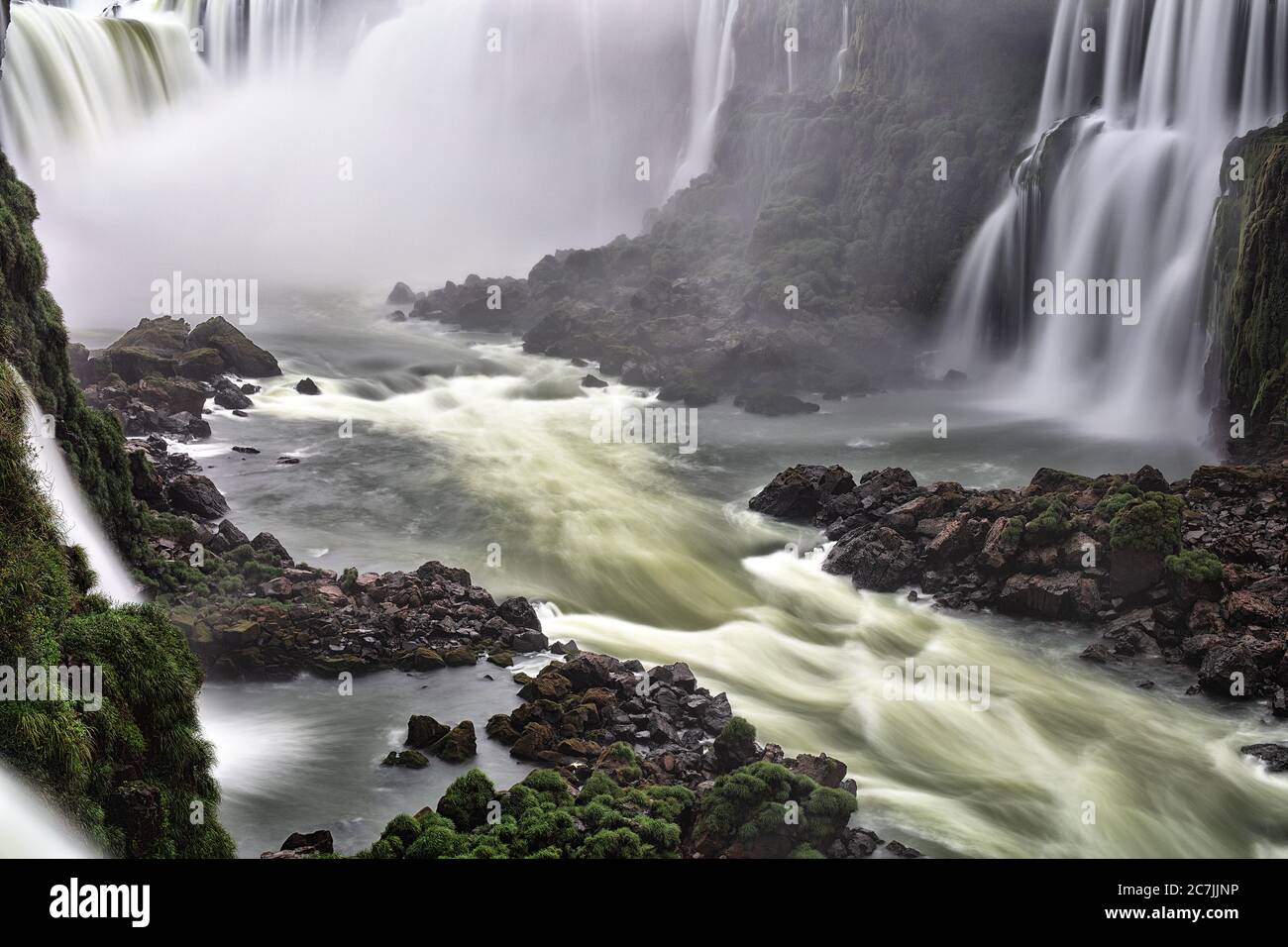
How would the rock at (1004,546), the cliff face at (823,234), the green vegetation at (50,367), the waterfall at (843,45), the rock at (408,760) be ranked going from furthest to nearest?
1. the waterfall at (843,45)
2. the cliff face at (823,234)
3. the rock at (1004,546)
4. the green vegetation at (50,367)
5. the rock at (408,760)

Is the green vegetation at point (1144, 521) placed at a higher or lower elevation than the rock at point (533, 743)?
higher

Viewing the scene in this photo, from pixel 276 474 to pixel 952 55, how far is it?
33.5 m

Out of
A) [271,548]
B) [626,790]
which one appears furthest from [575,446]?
[626,790]

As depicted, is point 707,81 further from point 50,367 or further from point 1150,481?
point 50,367

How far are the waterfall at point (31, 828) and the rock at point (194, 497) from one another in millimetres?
14466

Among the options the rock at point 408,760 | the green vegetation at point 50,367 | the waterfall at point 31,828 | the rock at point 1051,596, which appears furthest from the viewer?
the rock at point 1051,596

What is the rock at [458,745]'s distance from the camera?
16.8m

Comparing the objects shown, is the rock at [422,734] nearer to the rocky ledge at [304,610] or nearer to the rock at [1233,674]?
the rocky ledge at [304,610]

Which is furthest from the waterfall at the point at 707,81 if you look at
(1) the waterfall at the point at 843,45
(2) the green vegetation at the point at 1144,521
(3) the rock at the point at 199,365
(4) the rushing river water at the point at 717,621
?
(2) the green vegetation at the point at 1144,521

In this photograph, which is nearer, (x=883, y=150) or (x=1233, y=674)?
(x=1233, y=674)

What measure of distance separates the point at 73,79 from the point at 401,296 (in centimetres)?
1524

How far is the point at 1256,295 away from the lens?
27.7 m

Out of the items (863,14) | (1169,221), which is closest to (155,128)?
(863,14)
